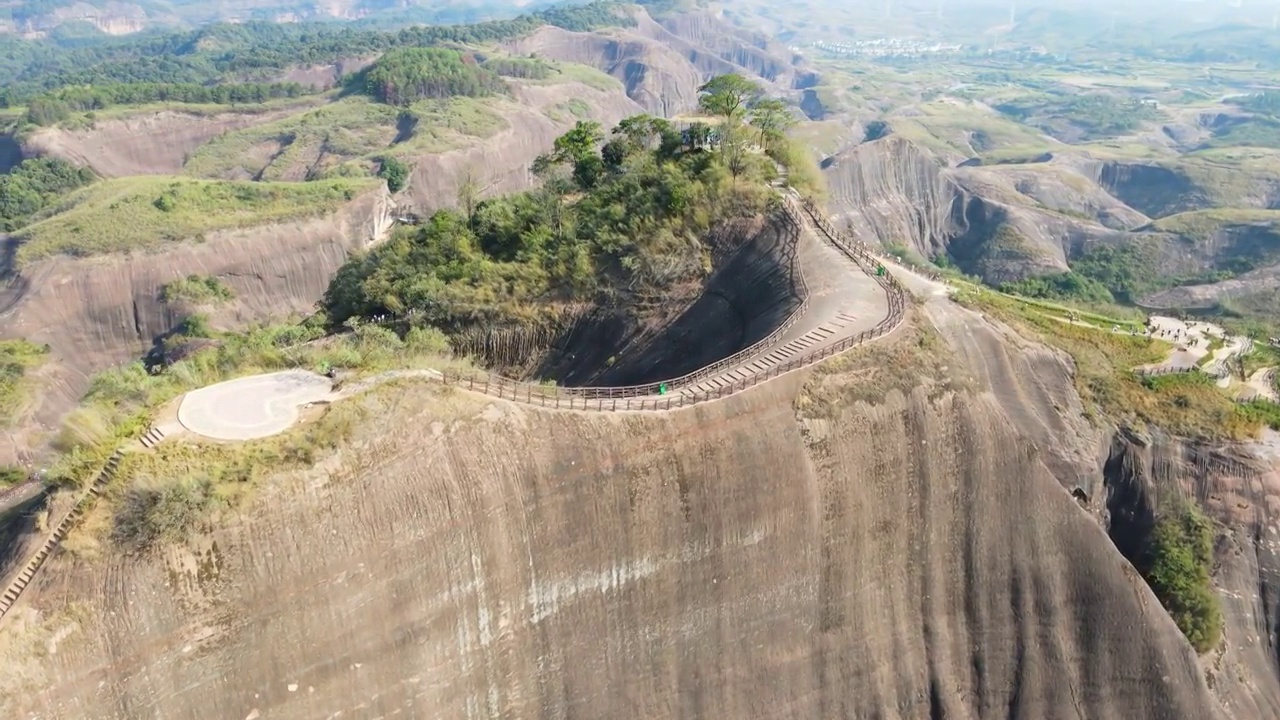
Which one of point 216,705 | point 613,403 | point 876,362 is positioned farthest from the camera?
point 876,362

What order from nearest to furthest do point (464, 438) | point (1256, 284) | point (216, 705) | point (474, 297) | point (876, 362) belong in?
point (216, 705) < point (464, 438) < point (876, 362) < point (474, 297) < point (1256, 284)

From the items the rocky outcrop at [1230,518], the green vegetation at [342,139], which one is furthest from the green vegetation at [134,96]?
the rocky outcrop at [1230,518]

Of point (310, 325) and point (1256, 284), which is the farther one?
point (1256, 284)

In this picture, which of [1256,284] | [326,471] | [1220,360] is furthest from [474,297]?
[1256,284]

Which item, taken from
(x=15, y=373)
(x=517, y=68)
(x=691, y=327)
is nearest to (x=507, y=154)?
(x=517, y=68)

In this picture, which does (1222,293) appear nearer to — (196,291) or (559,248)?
(559,248)

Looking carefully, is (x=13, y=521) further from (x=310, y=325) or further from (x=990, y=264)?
(x=990, y=264)

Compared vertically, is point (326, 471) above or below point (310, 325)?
above
